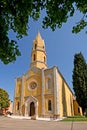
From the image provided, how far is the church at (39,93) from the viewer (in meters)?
31.6

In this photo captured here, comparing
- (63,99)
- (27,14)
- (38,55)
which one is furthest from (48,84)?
(27,14)

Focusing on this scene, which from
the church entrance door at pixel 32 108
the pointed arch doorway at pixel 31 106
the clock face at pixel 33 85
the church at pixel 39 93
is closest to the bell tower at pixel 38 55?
the church at pixel 39 93

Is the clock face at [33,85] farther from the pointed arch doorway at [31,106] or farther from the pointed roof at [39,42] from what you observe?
the pointed roof at [39,42]

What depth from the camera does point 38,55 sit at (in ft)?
130

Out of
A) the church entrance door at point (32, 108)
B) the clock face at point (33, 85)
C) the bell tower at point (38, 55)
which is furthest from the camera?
the bell tower at point (38, 55)

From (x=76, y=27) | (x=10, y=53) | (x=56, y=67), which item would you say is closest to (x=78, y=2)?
(x=76, y=27)

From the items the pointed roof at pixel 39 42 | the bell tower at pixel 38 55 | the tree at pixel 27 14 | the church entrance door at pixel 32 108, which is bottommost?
the church entrance door at pixel 32 108

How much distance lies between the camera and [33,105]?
112ft

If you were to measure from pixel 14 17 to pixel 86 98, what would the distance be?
2976 cm

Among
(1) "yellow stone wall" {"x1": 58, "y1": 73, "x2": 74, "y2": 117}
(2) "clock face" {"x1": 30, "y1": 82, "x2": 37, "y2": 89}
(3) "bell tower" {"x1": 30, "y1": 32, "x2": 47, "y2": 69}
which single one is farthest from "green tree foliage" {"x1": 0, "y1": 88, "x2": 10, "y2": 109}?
(1) "yellow stone wall" {"x1": 58, "y1": 73, "x2": 74, "y2": 117}

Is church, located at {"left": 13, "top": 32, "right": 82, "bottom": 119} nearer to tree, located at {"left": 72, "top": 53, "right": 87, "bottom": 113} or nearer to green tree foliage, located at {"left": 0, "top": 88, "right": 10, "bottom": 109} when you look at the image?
tree, located at {"left": 72, "top": 53, "right": 87, "bottom": 113}

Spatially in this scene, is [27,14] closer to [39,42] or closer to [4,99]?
[39,42]

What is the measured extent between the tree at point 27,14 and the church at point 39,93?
26.0 m

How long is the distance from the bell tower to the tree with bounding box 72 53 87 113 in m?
7.73
